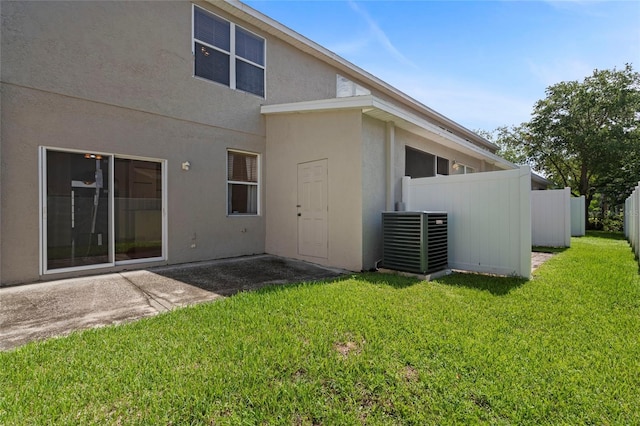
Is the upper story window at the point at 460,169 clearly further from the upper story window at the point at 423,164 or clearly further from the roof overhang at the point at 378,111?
the roof overhang at the point at 378,111

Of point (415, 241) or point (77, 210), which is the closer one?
point (77, 210)

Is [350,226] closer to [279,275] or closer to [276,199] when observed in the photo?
[279,275]

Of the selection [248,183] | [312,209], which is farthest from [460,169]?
[248,183]

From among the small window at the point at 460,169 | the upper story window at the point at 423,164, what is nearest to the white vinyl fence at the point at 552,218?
the small window at the point at 460,169

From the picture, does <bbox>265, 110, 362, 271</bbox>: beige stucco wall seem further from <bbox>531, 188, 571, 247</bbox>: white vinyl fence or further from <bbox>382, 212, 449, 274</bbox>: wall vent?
<bbox>531, 188, 571, 247</bbox>: white vinyl fence

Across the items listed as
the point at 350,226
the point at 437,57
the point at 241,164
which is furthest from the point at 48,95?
the point at 437,57

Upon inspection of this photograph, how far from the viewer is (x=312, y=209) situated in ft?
23.7

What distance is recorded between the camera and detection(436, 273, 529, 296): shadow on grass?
4.92 meters

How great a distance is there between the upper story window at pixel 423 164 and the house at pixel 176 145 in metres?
0.63

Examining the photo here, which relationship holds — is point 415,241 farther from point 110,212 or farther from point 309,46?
point 309,46

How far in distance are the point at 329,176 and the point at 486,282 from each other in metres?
3.61

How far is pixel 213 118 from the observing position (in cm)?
744

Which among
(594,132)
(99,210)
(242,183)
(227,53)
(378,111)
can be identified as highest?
(594,132)

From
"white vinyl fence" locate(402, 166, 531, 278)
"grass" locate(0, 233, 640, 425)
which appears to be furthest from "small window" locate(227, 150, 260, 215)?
"white vinyl fence" locate(402, 166, 531, 278)
